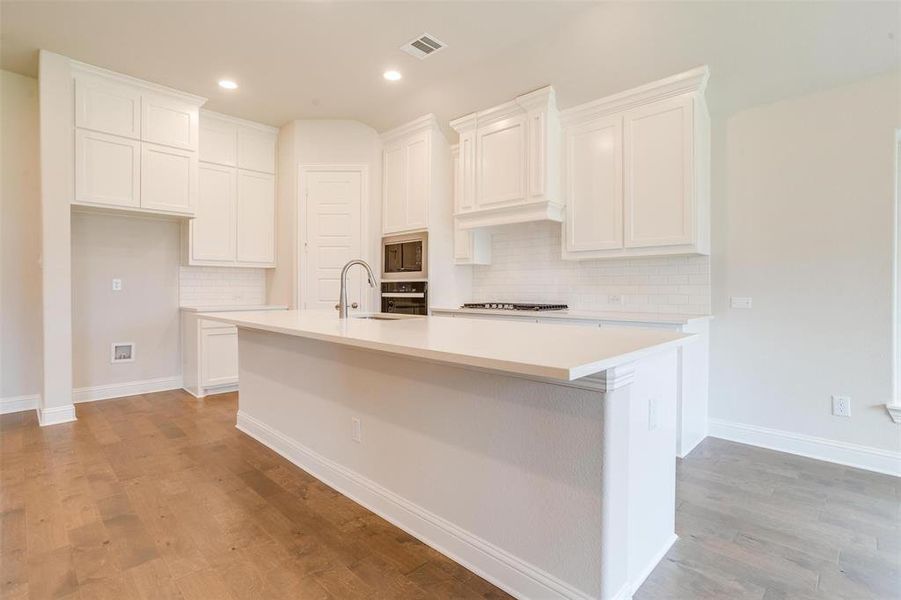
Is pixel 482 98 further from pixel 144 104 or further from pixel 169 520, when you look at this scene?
pixel 169 520

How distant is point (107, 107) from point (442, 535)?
444 cm

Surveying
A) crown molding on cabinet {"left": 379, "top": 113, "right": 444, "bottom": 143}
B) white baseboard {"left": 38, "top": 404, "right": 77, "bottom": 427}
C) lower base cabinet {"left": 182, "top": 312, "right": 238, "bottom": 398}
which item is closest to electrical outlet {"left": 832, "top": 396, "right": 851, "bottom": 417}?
crown molding on cabinet {"left": 379, "top": 113, "right": 444, "bottom": 143}

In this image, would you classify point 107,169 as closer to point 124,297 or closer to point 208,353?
point 124,297

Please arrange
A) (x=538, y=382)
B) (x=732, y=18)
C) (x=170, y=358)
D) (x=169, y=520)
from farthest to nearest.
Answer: (x=170, y=358)
(x=732, y=18)
(x=169, y=520)
(x=538, y=382)

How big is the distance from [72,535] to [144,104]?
368 centimetres

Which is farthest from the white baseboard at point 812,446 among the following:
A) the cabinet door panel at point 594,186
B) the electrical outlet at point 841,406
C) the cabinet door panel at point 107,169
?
the cabinet door panel at point 107,169

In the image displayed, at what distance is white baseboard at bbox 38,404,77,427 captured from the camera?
11.6 feet

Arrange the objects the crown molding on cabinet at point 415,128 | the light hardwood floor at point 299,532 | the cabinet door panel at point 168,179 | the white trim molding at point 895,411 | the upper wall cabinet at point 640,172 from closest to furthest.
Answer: the light hardwood floor at point 299,532
the white trim molding at point 895,411
the upper wall cabinet at point 640,172
the cabinet door panel at point 168,179
the crown molding on cabinet at point 415,128

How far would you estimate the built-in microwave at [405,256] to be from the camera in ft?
15.0

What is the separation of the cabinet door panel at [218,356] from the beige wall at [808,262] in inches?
177

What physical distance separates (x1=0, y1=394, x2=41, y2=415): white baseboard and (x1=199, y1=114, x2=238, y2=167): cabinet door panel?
2736 mm

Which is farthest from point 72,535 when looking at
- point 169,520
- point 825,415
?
point 825,415

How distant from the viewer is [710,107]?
3.29m

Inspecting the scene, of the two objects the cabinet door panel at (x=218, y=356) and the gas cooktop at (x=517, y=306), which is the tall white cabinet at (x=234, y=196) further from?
the gas cooktop at (x=517, y=306)
